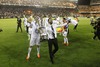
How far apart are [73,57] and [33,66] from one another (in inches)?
127

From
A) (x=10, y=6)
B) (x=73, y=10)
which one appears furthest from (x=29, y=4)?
(x=73, y=10)

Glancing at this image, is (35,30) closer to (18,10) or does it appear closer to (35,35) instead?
(35,35)

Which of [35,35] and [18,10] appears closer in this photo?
[35,35]

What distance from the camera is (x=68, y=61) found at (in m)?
13.6

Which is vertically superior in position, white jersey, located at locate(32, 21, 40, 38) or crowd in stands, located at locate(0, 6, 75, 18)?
white jersey, located at locate(32, 21, 40, 38)

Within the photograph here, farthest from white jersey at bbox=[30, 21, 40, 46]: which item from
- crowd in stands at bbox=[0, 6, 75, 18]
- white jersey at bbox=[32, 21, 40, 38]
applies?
crowd in stands at bbox=[0, 6, 75, 18]

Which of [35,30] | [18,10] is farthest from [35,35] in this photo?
[18,10]

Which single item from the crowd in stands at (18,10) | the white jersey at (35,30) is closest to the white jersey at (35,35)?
the white jersey at (35,30)

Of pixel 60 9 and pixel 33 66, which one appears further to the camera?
pixel 60 9

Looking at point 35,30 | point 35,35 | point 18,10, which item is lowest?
point 18,10

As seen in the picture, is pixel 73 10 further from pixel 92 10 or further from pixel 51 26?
pixel 51 26

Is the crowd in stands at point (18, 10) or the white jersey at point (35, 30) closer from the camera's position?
the white jersey at point (35, 30)

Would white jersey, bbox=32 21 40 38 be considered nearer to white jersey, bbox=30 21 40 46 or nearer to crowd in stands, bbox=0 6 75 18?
white jersey, bbox=30 21 40 46

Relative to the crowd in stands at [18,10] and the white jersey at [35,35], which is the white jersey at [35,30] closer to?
the white jersey at [35,35]
